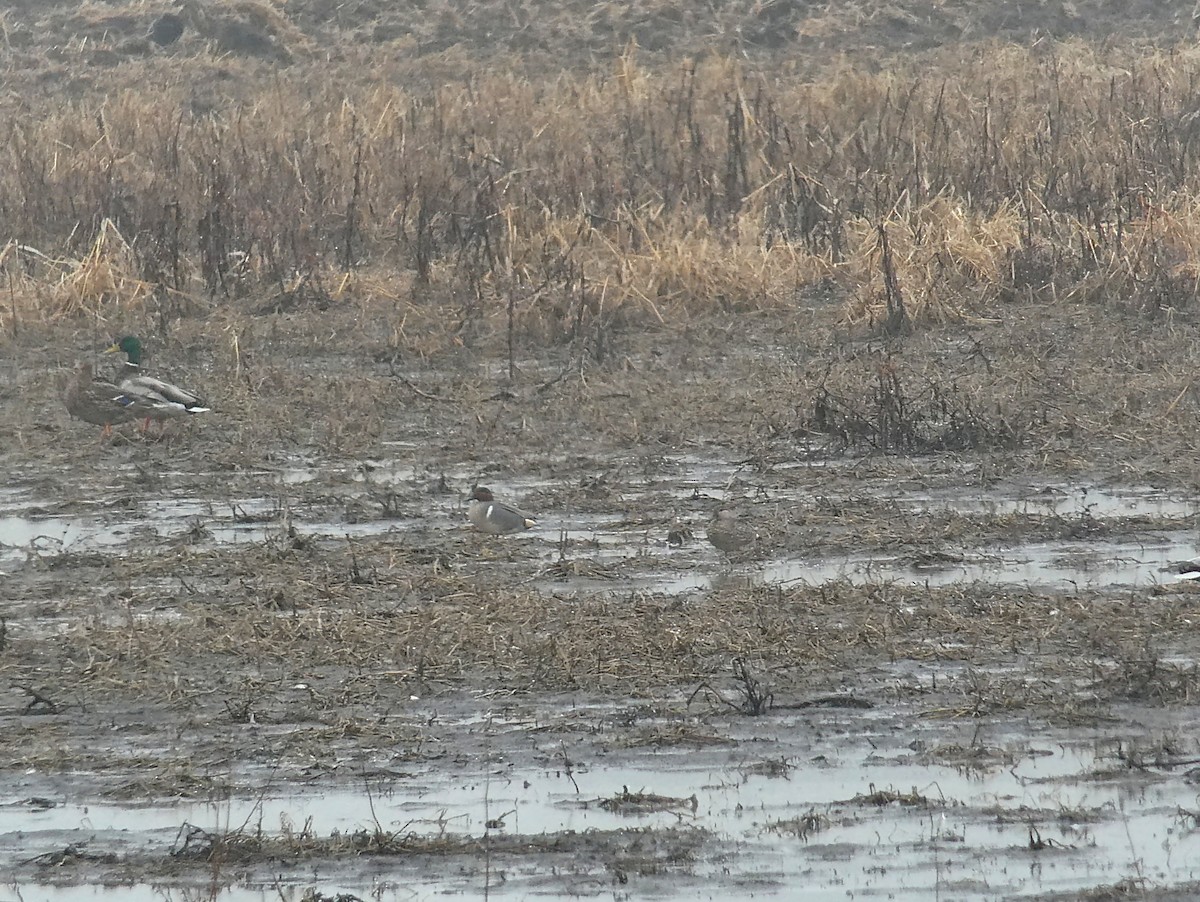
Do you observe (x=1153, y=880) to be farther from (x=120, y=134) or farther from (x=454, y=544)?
(x=120, y=134)

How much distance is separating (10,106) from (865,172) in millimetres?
11835

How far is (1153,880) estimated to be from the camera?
4371 millimetres

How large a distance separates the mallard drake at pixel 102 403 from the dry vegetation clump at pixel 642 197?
3.15 metres

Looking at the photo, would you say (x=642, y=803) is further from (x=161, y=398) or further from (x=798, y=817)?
(x=161, y=398)

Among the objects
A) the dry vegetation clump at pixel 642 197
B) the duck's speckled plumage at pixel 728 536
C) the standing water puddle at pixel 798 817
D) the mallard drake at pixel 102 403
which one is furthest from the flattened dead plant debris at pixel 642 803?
the dry vegetation clump at pixel 642 197

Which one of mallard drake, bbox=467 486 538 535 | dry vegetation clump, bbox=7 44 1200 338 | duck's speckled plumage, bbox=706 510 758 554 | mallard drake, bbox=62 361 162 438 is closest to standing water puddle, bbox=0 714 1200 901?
duck's speckled plumage, bbox=706 510 758 554

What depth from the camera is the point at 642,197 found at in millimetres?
15742

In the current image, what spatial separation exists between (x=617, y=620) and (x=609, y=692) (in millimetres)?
690

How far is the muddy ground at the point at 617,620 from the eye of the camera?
466 cm

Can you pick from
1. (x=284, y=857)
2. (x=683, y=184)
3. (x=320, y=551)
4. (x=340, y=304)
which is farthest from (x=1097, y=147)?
(x=284, y=857)

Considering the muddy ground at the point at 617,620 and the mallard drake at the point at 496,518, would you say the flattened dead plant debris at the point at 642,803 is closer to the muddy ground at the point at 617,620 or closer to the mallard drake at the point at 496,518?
the muddy ground at the point at 617,620

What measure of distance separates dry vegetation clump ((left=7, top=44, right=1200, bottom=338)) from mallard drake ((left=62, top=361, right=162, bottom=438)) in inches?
124

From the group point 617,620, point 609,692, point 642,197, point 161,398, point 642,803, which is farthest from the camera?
point 642,197

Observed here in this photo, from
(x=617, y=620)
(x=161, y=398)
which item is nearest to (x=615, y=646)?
(x=617, y=620)
